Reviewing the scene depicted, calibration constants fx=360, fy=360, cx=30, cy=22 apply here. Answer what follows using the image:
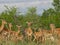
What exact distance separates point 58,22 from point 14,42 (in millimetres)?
5488

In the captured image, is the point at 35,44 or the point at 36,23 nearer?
the point at 35,44

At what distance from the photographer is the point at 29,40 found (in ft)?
24.1

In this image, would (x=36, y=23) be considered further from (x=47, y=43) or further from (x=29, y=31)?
(x=47, y=43)

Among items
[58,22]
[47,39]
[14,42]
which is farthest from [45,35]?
[58,22]

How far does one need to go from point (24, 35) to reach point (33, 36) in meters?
0.30

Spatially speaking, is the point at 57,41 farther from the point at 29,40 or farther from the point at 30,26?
the point at 30,26

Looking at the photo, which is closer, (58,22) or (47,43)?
(47,43)

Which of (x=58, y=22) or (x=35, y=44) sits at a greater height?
(x=35, y=44)

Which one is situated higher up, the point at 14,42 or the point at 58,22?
the point at 14,42

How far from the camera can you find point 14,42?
7086mm

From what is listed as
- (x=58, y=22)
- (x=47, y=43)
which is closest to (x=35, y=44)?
(x=47, y=43)

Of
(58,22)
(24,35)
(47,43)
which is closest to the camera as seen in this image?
(47,43)

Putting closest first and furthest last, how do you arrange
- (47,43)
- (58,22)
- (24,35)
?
1. (47,43)
2. (24,35)
3. (58,22)

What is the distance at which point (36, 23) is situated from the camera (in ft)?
26.1
